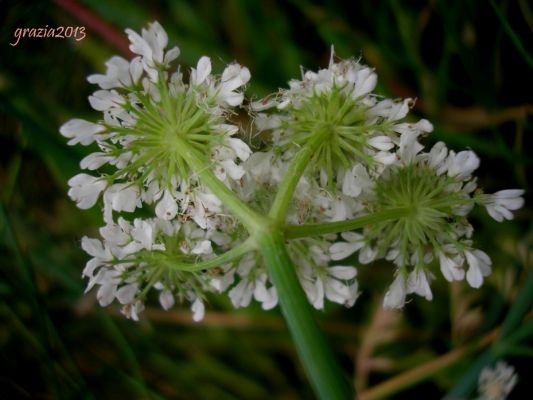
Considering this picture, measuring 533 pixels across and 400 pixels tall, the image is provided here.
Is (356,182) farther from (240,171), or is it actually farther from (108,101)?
(108,101)

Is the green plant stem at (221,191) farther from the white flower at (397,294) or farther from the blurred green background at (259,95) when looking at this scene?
the blurred green background at (259,95)

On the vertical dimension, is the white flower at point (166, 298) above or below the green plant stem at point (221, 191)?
below

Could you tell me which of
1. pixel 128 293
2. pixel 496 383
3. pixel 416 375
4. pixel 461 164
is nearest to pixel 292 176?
pixel 461 164

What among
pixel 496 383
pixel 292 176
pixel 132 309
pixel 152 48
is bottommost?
pixel 496 383

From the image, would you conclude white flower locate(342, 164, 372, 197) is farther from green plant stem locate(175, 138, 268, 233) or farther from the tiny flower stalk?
green plant stem locate(175, 138, 268, 233)

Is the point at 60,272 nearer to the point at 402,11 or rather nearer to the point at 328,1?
the point at 328,1

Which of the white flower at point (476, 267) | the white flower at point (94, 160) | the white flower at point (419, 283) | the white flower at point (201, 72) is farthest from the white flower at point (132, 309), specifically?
the white flower at point (476, 267)
